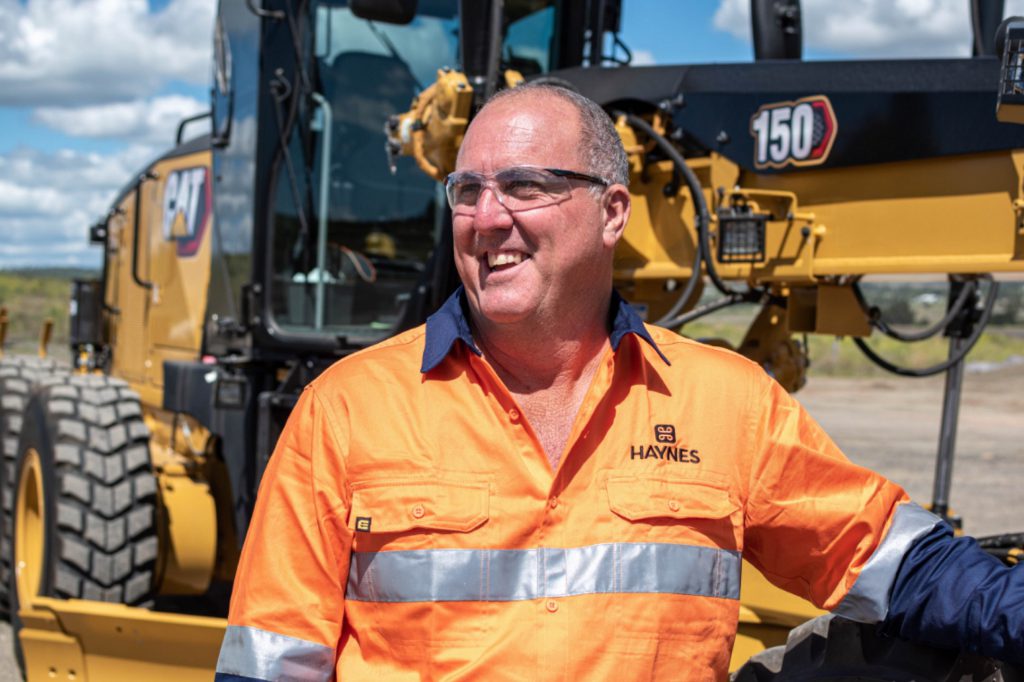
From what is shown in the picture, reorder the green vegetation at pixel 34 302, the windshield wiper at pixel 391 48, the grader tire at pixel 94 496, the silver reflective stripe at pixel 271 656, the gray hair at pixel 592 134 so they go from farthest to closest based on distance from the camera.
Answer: the green vegetation at pixel 34 302 < the grader tire at pixel 94 496 < the windshield wiper at pixel 391 48 < the gray hair at pixel 592 134 < the silver reflective stripe at pixel 271 656

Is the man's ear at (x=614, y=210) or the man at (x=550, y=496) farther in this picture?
the man's ear at (x=614, y=210)

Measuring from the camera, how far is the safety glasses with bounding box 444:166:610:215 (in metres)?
2.13

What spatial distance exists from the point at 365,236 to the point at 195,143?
1.66m

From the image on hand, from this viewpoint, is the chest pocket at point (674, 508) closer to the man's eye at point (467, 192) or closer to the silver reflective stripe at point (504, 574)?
the silver reflective stripe at point (504, 574)

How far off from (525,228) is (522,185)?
7 cm

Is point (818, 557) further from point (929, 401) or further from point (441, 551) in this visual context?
point (929, 401)

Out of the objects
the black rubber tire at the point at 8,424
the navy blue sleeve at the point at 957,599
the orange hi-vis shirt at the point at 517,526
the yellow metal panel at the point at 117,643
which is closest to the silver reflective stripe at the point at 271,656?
the orange hi-vis shirt at the point at 517,526

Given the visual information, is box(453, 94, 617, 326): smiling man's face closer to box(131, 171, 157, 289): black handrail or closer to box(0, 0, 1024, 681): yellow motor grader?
box(0, 0, 1024, 681): yellow motor grader

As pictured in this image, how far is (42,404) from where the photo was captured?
18.0 feet

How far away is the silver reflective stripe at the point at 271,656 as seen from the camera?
197 cm

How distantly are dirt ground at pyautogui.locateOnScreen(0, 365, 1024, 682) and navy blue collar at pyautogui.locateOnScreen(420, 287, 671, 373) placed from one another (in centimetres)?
409

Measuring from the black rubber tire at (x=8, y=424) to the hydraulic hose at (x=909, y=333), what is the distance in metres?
3.85

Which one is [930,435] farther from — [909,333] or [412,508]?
[412,508]

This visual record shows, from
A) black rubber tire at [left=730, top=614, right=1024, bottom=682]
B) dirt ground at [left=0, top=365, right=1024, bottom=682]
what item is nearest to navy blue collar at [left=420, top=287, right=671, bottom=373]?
black rubber tire at [left=730, top=614, right=1024, bottom=682]
